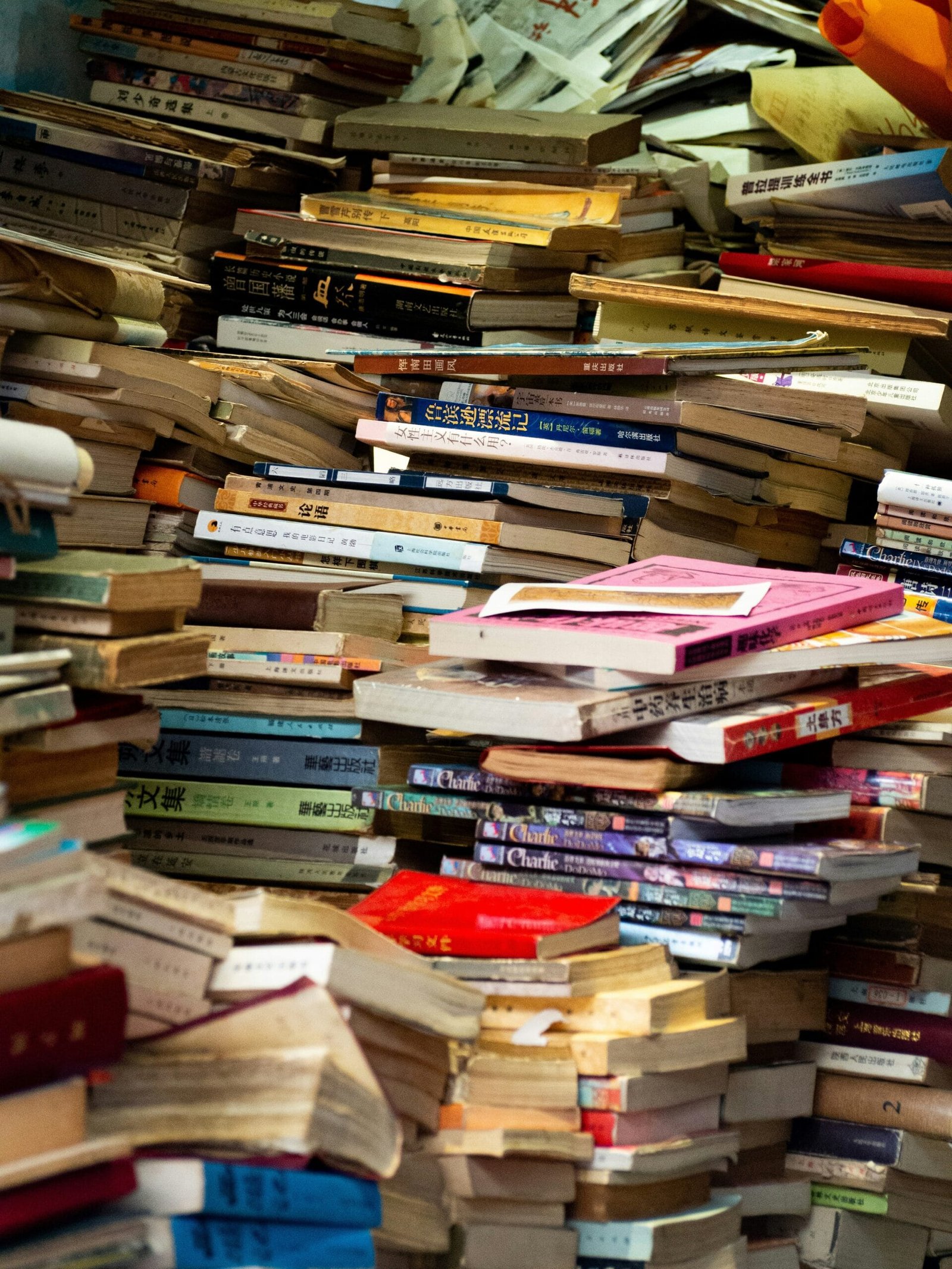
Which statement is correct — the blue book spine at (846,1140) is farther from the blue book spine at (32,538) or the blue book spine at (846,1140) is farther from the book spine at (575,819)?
the blue book spine at (32,538)

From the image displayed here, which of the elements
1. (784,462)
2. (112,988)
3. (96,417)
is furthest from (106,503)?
(112,988)

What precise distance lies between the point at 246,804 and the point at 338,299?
931mm

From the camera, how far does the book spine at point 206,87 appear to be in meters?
2.71

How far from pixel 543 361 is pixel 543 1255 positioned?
1177 millimetres

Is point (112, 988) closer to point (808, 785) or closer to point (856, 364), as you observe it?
point (808, 785)

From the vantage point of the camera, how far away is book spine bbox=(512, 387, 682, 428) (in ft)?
6.56

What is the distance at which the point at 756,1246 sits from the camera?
5.29 ft

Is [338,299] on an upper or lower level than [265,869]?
upper

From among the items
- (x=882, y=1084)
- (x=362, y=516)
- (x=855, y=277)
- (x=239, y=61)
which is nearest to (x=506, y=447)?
(x=362, y=516)

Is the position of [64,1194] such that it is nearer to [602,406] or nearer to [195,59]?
[602,406]

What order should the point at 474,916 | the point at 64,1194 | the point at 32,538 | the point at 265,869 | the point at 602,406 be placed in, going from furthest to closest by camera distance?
the point at 602,406 < the point at 265,869 < the point at 474,916 < the point at 32,538 < the point at 64,1194

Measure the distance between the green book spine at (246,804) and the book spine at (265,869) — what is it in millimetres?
42

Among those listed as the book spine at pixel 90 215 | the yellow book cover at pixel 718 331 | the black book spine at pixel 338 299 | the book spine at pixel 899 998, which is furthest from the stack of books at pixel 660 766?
the book spine at pixel 90 215

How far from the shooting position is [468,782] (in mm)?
1615
